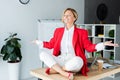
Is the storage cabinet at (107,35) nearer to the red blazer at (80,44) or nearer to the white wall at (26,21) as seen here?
the white wall at (26,21)

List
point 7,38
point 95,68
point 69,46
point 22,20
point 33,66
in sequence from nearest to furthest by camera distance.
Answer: point 69,46 → point 95,68 → point 7,38 → point 22,20 → point 33,66

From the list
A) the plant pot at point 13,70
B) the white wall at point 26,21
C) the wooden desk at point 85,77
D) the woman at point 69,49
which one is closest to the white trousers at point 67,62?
the woman at point 69,49

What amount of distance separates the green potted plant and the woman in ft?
4.34

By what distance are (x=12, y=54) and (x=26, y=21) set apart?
0.87 meters

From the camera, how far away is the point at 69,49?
2020 mm

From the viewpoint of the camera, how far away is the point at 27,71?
399 cm

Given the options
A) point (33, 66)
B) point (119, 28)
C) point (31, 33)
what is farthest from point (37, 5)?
point (119, 28)

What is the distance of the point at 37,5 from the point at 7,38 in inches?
40.4

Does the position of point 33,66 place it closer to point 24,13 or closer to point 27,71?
point 27,71

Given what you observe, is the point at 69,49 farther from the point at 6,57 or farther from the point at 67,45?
the point at 6,57

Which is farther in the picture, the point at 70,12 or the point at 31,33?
the point at 31,33

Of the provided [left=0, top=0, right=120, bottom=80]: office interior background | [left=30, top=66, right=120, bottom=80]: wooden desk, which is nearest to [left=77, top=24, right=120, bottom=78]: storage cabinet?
[left=0, top=0, right=120, bottom=80]: office interior background

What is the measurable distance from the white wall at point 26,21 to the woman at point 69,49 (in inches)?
66.9

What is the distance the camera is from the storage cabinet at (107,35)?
4.08 meters
